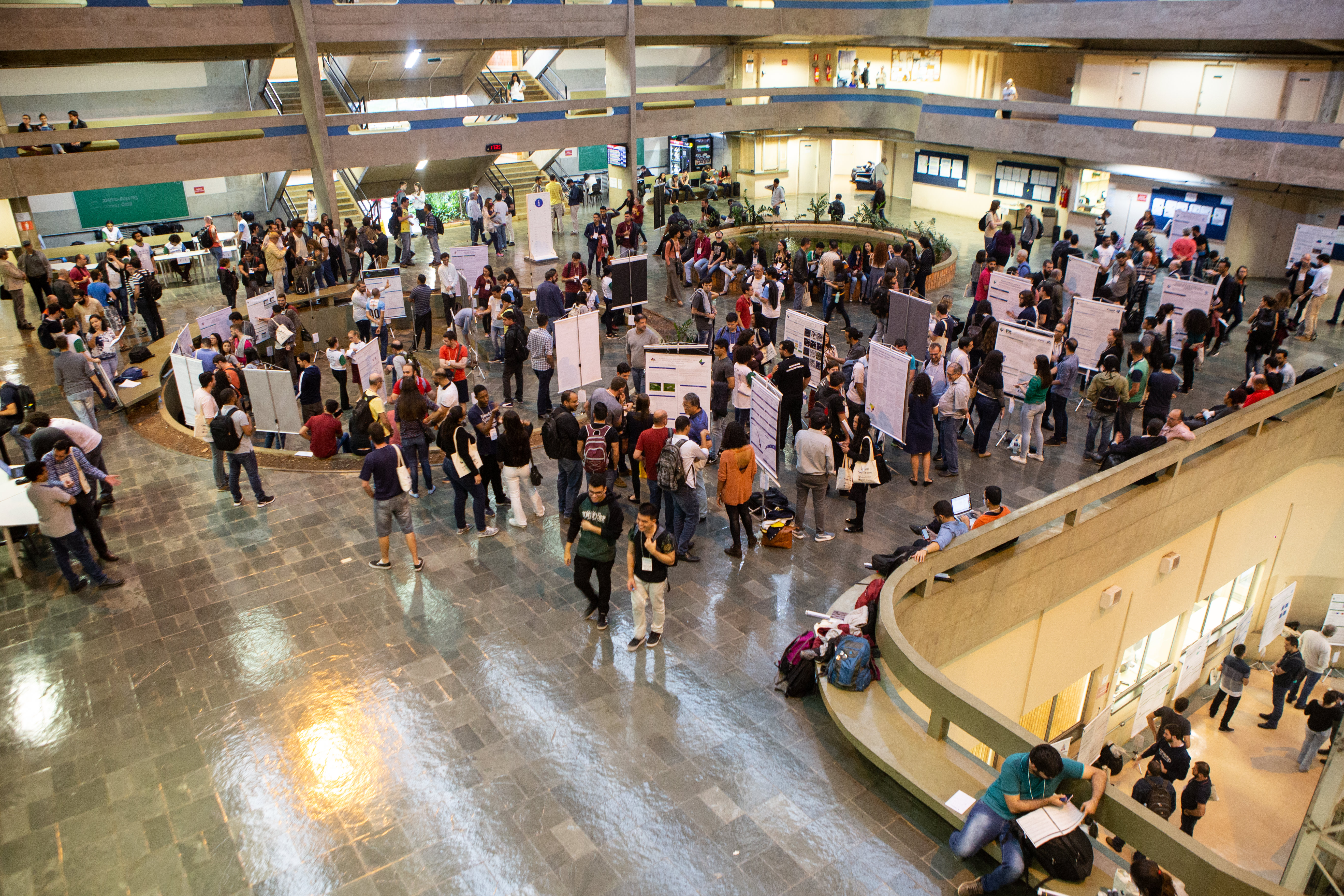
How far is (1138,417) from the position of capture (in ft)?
42.8

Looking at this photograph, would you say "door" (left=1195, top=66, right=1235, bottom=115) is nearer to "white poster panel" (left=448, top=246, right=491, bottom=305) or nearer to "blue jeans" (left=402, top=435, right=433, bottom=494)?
"white poster panel" (left=448, top=246, right=491, bottom=305)

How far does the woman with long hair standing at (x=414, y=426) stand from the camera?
400 inches

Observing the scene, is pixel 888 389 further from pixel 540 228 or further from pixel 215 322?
pixel 540 228

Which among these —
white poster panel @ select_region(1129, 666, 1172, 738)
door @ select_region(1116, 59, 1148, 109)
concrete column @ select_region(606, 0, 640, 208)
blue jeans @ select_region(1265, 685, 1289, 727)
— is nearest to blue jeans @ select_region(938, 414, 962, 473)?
white poster panel @ select_region(1129, 666, 1172, 738)

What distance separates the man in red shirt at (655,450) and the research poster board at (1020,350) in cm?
546

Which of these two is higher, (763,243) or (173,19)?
(173,19)

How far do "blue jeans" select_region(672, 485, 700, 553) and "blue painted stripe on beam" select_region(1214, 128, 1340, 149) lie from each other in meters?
17.1

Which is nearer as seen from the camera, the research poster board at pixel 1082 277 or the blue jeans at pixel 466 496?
the blue jeans at pixel 466 496

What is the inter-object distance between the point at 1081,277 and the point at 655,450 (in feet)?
34.8

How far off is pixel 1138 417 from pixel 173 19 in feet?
72.7

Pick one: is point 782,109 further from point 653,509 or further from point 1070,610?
point 653,509

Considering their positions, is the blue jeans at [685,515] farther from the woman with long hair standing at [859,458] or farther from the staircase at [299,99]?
the staircase at [299,99]

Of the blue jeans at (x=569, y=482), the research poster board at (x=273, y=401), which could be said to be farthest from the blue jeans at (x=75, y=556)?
the blue jeans at (x=569, y=482)

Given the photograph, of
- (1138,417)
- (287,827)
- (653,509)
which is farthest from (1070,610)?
(287,827)
